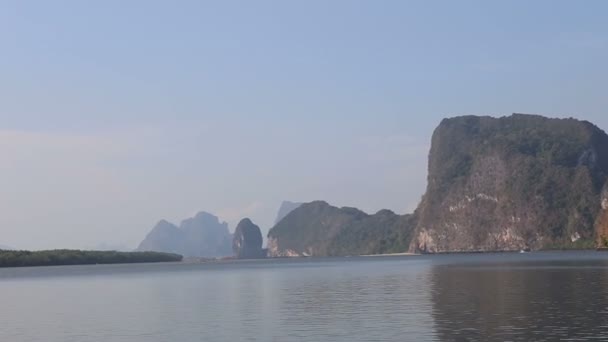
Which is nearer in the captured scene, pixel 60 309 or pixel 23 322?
pixel 23 322

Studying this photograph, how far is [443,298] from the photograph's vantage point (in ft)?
169

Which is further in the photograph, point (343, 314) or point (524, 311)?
point (343, 314)

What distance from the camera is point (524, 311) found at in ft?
135

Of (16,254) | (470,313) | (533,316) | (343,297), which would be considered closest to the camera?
(533,316)

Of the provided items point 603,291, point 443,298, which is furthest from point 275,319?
point 603,291

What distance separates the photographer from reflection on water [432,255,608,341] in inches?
1308

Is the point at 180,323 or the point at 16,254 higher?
the point at 16,254

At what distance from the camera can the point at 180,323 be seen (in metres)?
43.8

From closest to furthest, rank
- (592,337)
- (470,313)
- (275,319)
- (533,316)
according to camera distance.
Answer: (592,337) < (533,316) < (470,313) < (275,319)

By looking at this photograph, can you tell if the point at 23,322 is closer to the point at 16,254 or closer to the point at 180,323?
the point at 180,323

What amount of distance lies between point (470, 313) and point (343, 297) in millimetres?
16678

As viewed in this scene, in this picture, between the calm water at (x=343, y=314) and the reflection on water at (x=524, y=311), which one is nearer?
the reflection on water at (x=524, y=311)

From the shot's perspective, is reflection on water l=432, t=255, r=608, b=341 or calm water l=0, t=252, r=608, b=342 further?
calm water l=0, t=252, r=608, b=342

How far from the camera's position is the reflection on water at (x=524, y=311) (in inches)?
1308
